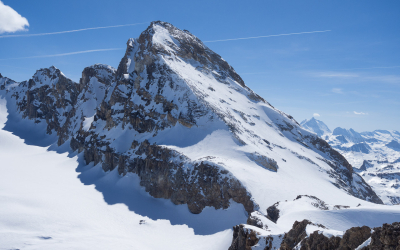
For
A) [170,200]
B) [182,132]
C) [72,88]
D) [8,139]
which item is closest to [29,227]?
[170,200]

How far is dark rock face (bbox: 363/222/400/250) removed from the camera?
9.59 meters

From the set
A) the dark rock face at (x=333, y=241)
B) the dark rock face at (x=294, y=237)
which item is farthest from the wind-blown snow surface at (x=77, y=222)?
the dark rock face at (x=333, y=241)

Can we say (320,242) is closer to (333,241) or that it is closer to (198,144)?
(333,241)

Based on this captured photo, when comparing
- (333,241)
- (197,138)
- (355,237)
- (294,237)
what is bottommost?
(294,237)

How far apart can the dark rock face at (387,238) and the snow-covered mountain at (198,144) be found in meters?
12.3

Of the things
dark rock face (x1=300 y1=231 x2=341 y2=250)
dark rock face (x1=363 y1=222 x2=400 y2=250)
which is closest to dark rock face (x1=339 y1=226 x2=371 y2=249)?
dark rock face (x1=300 y1=231 x2=341 y2=250)

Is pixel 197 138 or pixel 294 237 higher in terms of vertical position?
pixel 197 138

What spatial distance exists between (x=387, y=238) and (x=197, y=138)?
43867 millimetres

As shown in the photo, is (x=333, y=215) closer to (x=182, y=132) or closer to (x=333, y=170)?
(x=182, y=132)

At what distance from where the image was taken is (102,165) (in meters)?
65.9

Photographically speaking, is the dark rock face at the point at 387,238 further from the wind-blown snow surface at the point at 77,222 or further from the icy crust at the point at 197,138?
the icy crust at the point at 197,138

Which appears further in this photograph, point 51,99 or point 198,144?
point 51,99

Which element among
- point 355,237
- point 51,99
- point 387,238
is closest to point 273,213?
point 355,237

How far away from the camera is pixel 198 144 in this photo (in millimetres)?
50938
